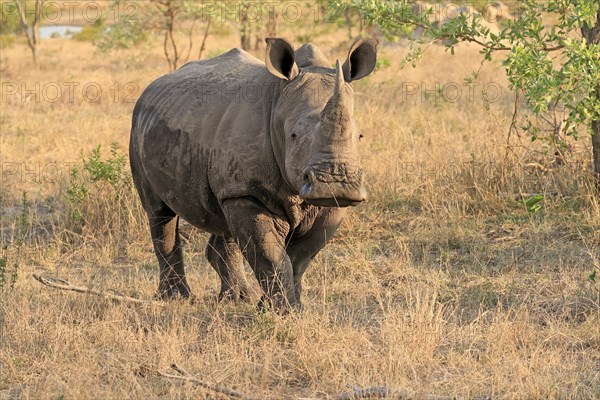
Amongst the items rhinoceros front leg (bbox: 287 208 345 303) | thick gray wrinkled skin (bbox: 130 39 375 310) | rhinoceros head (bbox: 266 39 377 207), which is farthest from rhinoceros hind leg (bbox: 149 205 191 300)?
rhinoceros head (bbox: 266 39 377 207)

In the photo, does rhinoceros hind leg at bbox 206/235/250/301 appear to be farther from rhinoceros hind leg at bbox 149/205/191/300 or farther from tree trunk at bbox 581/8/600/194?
tree trunk at bbox 581/8/600/194

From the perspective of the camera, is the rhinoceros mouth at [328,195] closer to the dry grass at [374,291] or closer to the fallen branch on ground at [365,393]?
the dry grass at [374,291]

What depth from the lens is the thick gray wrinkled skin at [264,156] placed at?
505 cm

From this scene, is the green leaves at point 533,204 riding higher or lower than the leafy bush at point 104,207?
higher

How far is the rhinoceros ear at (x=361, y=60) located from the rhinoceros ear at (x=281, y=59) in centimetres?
31

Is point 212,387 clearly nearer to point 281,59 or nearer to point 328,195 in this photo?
point 328,195

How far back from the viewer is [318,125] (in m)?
5.12

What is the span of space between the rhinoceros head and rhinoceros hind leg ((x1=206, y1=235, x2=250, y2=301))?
1496 millimetres

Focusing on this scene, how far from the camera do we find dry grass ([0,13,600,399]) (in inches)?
189

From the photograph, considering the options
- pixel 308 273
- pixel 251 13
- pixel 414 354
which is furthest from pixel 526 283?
pixel 251 13

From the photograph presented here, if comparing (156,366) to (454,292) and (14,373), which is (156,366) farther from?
(454,292)

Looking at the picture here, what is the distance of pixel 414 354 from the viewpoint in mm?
4949

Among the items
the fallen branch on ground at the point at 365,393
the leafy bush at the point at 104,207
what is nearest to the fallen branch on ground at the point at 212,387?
the fallen branch on ground at the point at 365,393

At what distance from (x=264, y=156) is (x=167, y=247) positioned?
1.70 meters
